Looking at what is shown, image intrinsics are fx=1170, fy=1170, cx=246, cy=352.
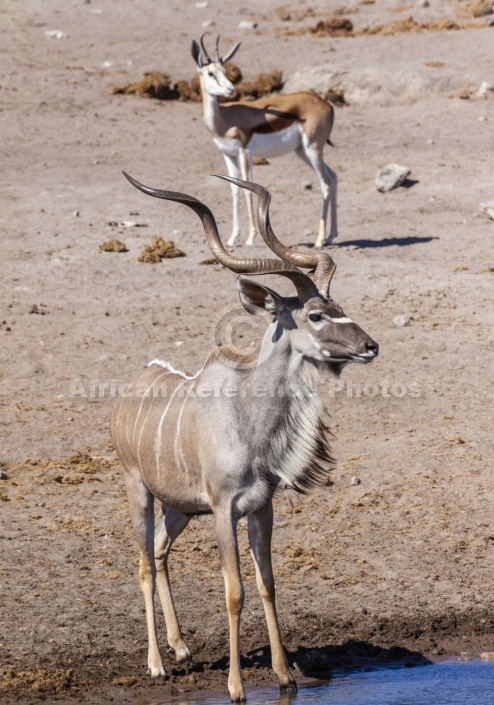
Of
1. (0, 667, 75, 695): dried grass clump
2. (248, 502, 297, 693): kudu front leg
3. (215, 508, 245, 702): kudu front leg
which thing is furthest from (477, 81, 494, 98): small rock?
(0, 667, 75, 695): dried grass clump

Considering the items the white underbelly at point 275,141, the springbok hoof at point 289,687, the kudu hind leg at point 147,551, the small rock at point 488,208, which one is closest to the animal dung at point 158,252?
the white underbelly at point 275,141

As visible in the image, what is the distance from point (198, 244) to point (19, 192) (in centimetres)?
294

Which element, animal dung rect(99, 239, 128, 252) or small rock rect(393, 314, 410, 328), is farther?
animal dung rect(99, 239, 128, 252)

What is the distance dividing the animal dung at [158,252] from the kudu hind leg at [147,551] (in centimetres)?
641

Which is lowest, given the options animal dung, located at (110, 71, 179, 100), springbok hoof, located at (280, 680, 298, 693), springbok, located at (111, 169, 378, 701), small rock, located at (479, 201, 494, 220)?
animal dung, located at (110, 71, 179, 100)

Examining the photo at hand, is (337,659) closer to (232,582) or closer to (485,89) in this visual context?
(232,582)

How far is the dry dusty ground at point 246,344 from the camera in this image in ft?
20.1

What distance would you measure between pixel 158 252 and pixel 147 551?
22.6 ft

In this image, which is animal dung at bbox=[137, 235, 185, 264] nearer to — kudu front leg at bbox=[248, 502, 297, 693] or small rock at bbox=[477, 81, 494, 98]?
kudu front leg at bbox=[248, 502, 297, 693]

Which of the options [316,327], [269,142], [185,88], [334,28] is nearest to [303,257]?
[316,327]

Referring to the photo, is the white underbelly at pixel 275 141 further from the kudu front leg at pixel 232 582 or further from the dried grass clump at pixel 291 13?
the dried grass clump at pixel 291 13

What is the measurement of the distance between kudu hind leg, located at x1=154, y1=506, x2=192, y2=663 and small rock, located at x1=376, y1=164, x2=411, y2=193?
921 cm

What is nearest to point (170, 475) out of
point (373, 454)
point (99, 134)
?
point (373, 454)

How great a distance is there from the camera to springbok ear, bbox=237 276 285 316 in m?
5.44
